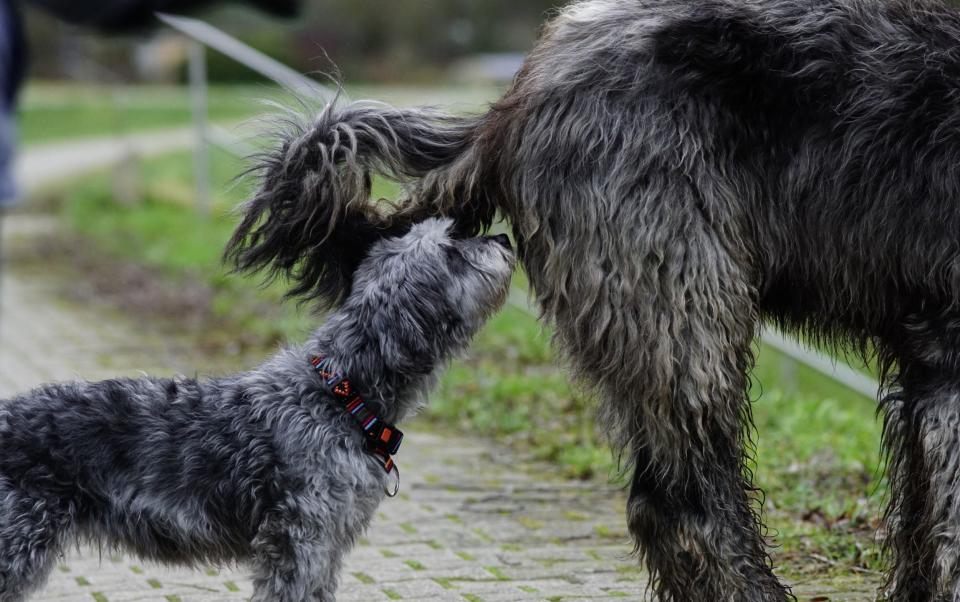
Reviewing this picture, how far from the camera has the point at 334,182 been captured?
4.40 m

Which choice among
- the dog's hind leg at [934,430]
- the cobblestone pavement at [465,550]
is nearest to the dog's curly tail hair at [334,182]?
the cobblestone pavement at [465,550]

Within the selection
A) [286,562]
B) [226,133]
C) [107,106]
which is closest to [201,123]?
[226,133]

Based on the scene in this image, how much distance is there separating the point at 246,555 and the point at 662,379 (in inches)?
58.1

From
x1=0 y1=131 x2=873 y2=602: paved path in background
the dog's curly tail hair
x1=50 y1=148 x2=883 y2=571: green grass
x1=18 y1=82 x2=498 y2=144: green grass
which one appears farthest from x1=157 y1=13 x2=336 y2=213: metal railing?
the dog's curly tail hair

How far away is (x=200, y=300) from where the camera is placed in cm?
1122

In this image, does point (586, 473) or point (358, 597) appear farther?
point (586, 473)

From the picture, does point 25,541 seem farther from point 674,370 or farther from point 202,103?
point 202,103

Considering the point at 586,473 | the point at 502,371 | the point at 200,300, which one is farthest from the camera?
the point at 200,300

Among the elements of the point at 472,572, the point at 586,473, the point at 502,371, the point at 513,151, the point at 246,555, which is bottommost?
the point at 502,371

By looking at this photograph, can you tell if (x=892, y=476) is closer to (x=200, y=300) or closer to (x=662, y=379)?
(x=662, y=379)

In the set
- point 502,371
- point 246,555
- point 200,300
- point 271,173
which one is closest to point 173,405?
point 246,555

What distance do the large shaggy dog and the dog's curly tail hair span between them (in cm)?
45

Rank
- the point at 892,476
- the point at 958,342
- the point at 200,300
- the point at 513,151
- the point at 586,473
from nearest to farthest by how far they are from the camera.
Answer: the point at 958,342 → the point at 513,151 → the point at 892,476 → the point at 586,473 → the point at 200,300

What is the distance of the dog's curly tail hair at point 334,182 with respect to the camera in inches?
174
